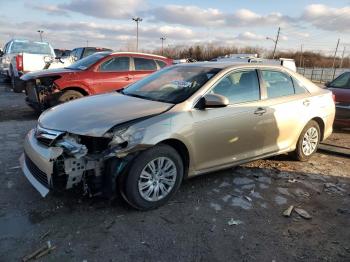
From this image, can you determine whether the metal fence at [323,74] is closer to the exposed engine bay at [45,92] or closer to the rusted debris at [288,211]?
the exposed engine bay at [45,92]

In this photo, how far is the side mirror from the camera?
173 inches

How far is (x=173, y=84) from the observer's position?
16.2 ft

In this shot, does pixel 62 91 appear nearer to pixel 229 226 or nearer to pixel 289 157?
pixel 289 157

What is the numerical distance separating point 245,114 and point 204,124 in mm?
739

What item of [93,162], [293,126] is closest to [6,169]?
[93,162]

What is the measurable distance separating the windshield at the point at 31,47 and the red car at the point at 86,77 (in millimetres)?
6806

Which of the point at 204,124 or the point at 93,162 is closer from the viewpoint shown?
the point at 93,162

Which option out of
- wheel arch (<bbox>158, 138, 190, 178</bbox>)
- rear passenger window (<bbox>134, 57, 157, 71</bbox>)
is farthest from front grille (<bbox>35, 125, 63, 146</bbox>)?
rear passenger window (<bbox>134, 57, 157, 71</bbox>)

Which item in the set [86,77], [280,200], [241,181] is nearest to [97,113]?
[241,181]

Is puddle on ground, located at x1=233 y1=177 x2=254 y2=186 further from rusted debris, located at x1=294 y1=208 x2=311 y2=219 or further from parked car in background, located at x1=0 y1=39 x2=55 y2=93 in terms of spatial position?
parked car in background, located at x1=0 y1=39 x2=55 y2=93

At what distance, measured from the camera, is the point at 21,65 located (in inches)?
509

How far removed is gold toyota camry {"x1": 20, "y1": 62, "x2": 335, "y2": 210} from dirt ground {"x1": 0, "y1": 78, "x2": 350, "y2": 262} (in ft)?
0.97

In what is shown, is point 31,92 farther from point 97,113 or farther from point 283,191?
point 283,191

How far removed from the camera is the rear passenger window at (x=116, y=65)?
358 inches
